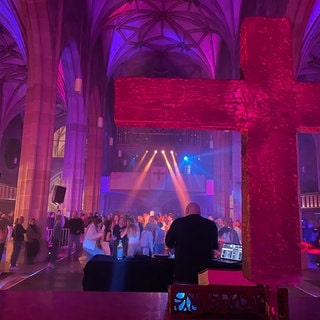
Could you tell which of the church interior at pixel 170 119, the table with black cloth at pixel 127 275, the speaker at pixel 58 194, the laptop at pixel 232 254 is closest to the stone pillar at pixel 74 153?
the church interior at pixel 170 119

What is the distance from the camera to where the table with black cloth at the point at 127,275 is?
4098 millimetres

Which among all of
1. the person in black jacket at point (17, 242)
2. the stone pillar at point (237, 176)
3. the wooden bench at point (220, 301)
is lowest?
the person in black jacket at point (17, 242)

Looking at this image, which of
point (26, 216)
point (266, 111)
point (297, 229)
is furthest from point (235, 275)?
point (26, 216)

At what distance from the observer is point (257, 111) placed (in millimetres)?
1500

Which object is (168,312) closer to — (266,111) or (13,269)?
(266,111)

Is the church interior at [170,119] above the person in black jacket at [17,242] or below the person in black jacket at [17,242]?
above

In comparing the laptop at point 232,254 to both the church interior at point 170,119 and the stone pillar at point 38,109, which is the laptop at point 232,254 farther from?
the stone pillar at point 38,109

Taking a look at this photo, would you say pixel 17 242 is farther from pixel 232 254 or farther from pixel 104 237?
pixel 232 254

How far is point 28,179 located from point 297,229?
9.76 meters

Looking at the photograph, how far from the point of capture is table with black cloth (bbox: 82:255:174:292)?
4098 millimetres

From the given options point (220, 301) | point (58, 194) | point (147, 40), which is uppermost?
point (147, 40)

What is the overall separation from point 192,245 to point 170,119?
2.10m

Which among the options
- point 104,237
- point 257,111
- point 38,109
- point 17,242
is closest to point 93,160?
point 38,109

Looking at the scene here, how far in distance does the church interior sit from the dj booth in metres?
1.10
